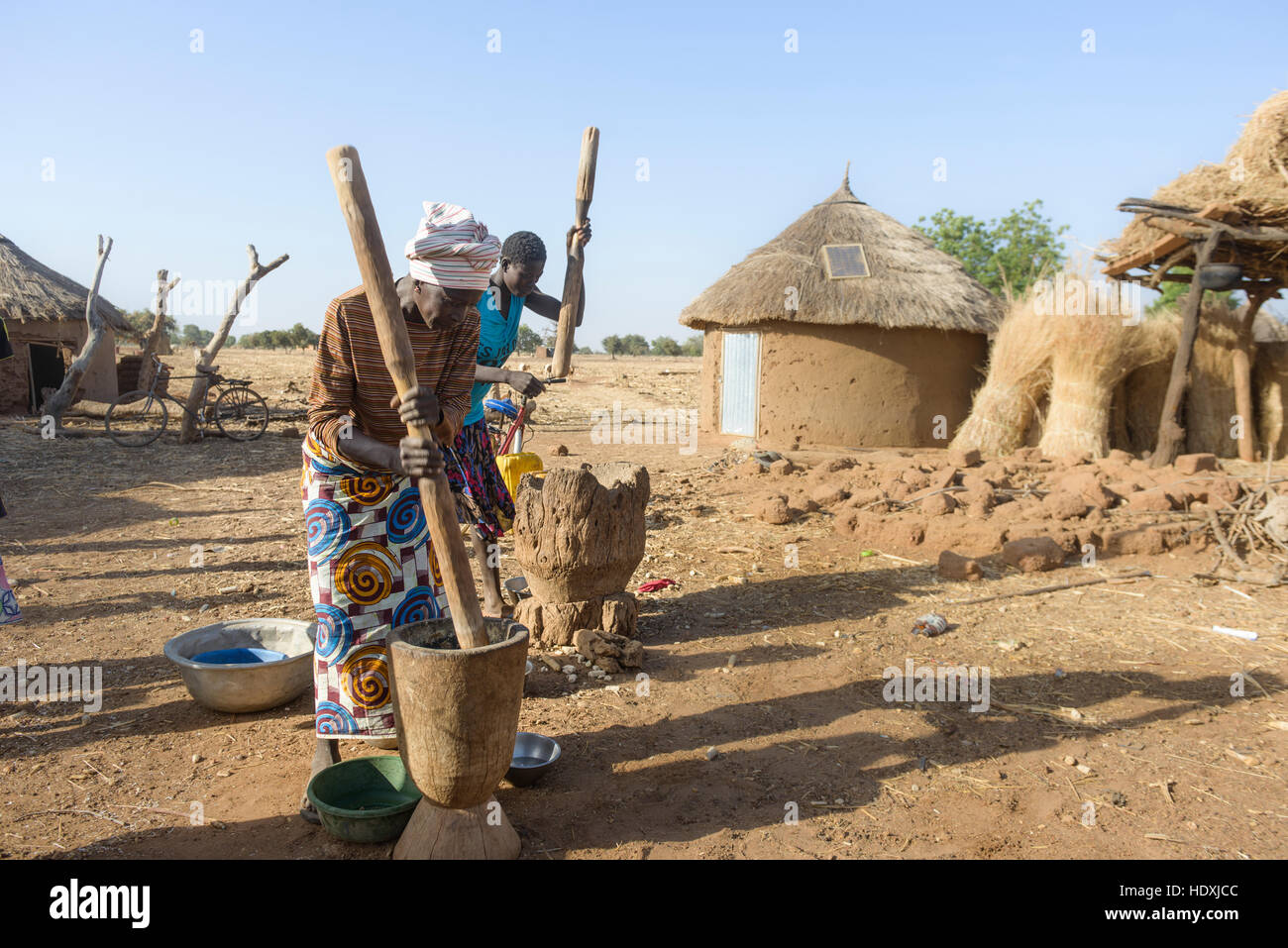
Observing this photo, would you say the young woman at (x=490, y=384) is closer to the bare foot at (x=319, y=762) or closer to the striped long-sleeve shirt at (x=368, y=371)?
the striped long-sleeve shirt at (x=368, y=371)

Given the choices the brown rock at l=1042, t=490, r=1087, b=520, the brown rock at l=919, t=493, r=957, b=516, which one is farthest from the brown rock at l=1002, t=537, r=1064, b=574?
the brown rock at l=919, t=493, r=957, b=516

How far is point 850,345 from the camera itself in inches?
434

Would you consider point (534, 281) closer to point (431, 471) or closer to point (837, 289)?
point (431, 471)

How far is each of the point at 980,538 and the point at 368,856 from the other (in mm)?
4639

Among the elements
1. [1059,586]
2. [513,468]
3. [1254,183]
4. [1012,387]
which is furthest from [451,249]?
[1012,387]

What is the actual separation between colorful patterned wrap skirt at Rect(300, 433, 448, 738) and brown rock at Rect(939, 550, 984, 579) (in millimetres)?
3744

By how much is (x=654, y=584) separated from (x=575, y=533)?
105 centimetres

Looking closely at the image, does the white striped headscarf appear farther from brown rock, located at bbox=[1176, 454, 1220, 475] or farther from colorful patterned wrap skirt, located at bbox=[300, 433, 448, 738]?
brown rock, located at bbox=[1176, 454, 1220, 475]

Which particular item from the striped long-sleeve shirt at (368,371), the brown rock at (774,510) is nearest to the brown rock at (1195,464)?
the brown rock at (774,510)

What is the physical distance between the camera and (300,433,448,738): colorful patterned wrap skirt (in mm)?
2355

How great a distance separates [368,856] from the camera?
2.25 metres

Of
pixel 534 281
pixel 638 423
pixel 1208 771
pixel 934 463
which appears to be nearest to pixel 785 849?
pixel 1208 771

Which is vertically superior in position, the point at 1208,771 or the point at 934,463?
the point at 934,463

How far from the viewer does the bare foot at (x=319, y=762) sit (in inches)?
95.3
